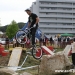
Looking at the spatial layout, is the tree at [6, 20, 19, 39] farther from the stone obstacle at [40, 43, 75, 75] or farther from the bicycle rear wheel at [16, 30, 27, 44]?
the stone obstacle at [40, 43, 75, 75]

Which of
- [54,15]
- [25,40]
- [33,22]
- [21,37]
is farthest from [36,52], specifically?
[54,15]

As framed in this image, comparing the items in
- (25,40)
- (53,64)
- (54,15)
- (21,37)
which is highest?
(21,37)

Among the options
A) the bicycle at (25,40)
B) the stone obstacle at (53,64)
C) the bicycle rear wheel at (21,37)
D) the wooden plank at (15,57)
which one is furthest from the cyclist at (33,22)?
the stone obstacle at (53,64)

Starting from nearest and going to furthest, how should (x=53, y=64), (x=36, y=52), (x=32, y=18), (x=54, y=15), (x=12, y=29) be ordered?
(x=53, y=64) → (x=32, y=18) → (x=36, y=52) → (x=12, y=29) → (x=54, y=15)

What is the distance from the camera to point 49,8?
135625 mm

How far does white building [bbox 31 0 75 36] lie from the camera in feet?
437

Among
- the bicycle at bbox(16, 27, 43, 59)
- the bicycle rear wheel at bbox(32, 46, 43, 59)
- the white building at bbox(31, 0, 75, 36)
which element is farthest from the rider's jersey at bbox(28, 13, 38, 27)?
the white building at bbox(31, 0, 75, 36)

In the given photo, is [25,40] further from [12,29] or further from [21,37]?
[12,29]

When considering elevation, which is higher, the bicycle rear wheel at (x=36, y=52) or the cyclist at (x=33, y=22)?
the cyclist at (x=33, y=22)

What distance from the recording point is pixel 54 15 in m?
136

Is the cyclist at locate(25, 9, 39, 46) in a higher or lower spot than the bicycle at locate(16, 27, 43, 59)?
higher

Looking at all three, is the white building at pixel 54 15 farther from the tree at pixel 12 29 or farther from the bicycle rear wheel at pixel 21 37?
the bicycle rear wheel at pixel 21 37

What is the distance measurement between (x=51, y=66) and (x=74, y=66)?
1.15 m

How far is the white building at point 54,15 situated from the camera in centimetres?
13312
